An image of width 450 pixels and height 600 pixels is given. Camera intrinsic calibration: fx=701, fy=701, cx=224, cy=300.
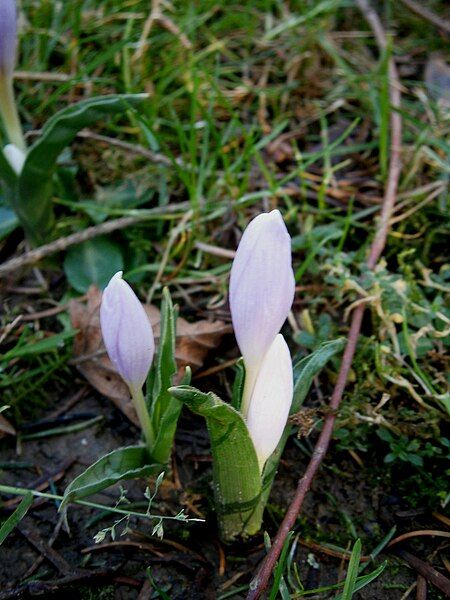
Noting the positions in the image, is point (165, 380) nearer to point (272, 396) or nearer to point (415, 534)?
point (272, 396)

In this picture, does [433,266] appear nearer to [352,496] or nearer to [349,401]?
[349,401]

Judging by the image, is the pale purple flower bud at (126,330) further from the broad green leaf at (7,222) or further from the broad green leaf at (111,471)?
the broad green leaf at (7,222)

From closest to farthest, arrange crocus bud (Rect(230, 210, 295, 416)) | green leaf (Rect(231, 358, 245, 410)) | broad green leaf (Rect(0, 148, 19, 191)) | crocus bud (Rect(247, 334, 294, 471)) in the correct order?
crocus bud (Rect(230, 210, 295, 416)) → crocus bud (Rect(247, 334, 294, 471)) → green leaf (Rect(231, 358, 245, 410)) → broad green leaf (Rect(0, 148, 19, 191))

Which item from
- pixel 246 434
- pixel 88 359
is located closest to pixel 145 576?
pixel 246 434

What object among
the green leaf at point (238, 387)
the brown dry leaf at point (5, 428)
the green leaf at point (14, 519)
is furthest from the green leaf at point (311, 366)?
the brown dry leaf at point (5, 428)

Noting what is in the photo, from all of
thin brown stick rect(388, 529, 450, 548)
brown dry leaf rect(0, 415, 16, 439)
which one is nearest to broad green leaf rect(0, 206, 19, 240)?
brown dry leaf rect(0, 415, 16, 439)

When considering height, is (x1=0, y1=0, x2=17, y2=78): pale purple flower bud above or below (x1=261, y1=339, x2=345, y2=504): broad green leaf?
above

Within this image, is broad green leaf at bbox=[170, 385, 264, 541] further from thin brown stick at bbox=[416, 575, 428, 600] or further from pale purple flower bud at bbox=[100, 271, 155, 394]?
thin brown stick at bbox=[416, 575, 428, 600]
